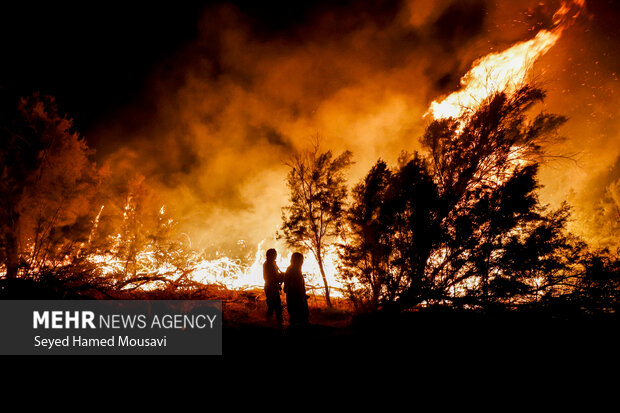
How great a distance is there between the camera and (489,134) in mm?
7211

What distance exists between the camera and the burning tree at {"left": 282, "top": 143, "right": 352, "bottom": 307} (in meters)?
9.93

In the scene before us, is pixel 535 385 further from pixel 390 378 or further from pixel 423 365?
pixel 390 378

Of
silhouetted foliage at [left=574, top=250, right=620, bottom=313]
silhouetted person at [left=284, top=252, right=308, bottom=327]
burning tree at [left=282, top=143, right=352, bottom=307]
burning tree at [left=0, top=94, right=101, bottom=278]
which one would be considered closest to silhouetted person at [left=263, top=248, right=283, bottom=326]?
silhouetted person at [left=284, top=252, right=308, bottom=327]

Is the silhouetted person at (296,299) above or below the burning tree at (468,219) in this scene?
below

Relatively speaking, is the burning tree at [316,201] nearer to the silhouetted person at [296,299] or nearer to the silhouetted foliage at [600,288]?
the silhouetted person at [296,299]

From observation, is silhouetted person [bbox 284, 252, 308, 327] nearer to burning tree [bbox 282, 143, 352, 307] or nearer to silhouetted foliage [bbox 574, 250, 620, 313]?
burning tree [bbox 282, 143, 352, 307]

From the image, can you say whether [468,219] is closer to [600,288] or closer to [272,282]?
[600,288]

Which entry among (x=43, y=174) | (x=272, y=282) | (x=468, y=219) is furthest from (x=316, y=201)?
(x=43, y=174)

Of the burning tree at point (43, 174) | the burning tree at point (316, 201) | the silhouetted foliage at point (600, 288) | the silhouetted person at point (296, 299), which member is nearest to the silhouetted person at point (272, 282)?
the silhouetted person at point (296, 299)

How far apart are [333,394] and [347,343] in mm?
1702

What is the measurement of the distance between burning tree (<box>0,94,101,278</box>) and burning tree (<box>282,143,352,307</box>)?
9570 mm

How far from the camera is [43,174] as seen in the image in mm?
11594

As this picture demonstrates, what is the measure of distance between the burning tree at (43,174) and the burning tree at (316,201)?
9570 mm

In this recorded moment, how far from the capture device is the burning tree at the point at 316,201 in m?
9.93
